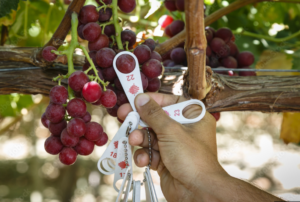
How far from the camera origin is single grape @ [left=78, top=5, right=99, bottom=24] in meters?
0.57

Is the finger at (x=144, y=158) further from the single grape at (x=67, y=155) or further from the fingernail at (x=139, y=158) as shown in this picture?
the single grape at (x=67, y=155)

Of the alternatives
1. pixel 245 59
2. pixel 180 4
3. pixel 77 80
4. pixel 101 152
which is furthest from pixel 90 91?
pixel 101 152

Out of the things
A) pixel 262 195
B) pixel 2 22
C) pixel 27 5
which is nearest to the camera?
pixel 262 195

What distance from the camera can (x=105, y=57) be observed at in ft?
1.82

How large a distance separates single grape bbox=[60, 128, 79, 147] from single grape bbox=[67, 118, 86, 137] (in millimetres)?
14

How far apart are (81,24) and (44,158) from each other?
1489 mm

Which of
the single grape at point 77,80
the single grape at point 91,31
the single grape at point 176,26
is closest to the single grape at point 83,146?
the single grape at point 77,80

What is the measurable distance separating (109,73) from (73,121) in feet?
0.46

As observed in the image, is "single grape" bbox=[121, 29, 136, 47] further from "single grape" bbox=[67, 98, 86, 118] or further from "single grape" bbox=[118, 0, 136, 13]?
"single grape" bbox=[67, 98, 86, 118]

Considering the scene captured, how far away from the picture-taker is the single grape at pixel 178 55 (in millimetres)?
860

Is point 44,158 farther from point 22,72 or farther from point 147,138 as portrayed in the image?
point 147,138

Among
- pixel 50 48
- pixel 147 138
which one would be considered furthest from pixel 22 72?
pixel 147 138

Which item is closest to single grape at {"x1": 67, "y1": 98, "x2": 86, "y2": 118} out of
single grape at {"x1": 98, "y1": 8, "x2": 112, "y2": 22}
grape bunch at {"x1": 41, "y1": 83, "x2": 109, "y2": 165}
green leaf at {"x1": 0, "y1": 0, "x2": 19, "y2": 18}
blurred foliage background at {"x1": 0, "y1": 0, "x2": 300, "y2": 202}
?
grape bunch at {"x1": 41, "y1": 83, "x2": 109, "y2": 165}

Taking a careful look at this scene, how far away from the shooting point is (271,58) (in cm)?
114
